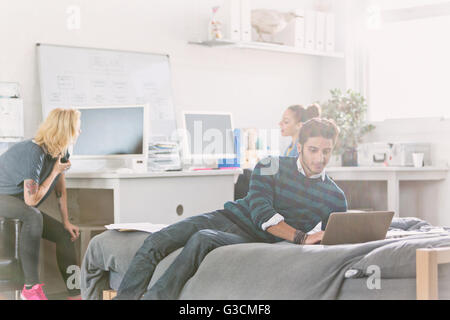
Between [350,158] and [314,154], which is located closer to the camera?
[314,154]

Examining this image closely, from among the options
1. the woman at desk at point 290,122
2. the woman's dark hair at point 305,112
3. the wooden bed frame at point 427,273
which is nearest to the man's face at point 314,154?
the wooden bed frame at point 427,273

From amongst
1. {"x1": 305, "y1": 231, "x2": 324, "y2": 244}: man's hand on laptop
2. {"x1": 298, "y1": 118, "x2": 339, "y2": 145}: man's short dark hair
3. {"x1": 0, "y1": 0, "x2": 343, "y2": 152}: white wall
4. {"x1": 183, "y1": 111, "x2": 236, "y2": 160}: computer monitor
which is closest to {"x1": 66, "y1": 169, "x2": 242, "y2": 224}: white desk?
{"x1": 183, "y1": 111, "x2": 236, "y2": 160}: computer monitor

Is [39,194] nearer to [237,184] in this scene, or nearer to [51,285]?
[51,285]

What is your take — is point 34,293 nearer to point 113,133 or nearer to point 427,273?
point 113,133

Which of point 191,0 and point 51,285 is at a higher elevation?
point 191,0

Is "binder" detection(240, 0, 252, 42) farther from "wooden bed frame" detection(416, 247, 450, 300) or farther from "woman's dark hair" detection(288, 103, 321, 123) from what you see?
"wooden bed frame" detection(416, 247, 450, 300)

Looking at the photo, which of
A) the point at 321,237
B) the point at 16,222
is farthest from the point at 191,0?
the point at 321,237

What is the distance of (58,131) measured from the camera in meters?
2.33

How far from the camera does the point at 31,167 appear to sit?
210 cm

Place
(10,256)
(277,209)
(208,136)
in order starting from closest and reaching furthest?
(277,209) → (10,256) → (208,136)

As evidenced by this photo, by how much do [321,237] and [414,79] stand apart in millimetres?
1446

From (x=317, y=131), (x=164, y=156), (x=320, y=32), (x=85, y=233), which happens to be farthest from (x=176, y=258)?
(x=320, y=32)

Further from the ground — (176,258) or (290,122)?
(290,122)

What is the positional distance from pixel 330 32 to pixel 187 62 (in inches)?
27.5
